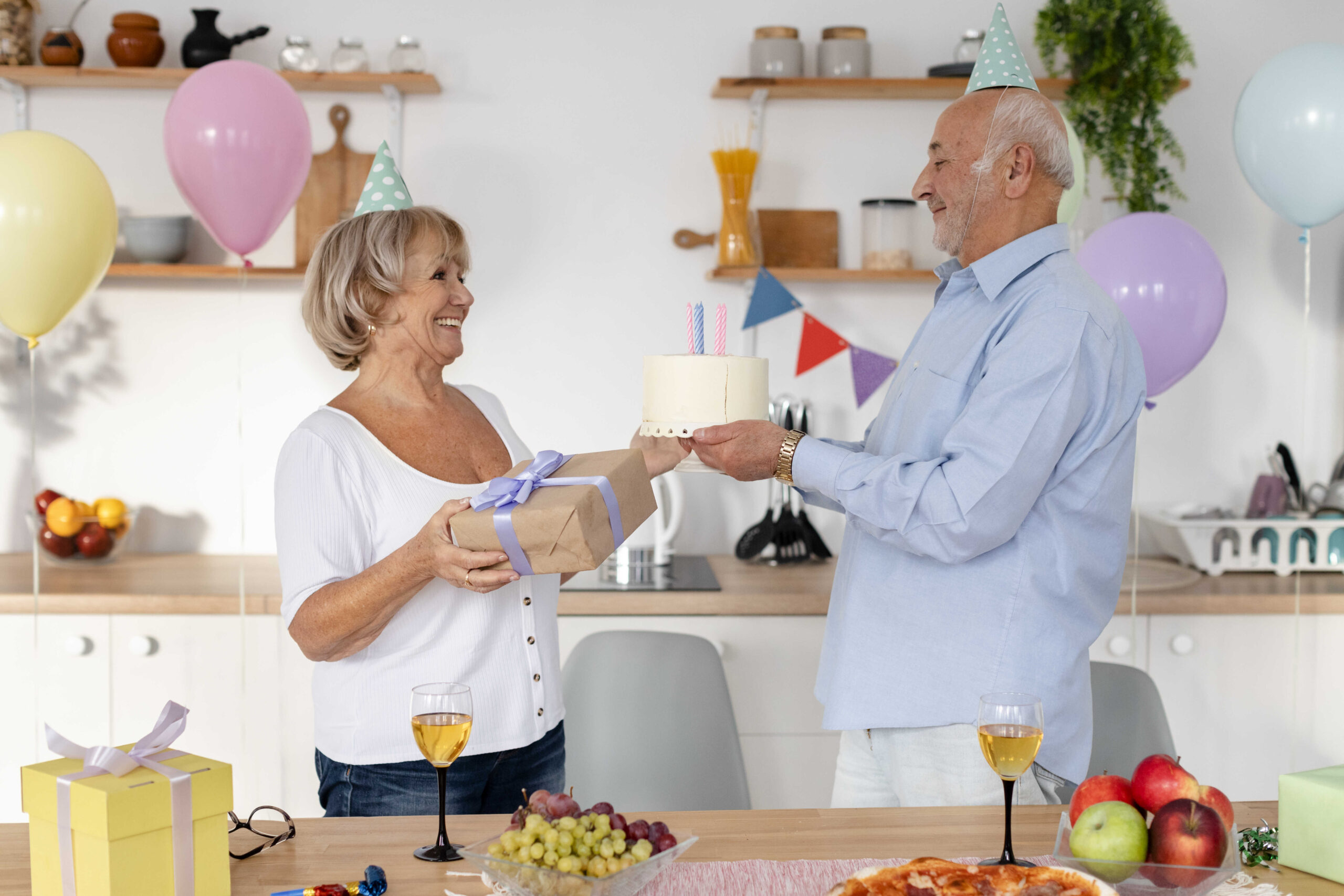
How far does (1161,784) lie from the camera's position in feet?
3.19

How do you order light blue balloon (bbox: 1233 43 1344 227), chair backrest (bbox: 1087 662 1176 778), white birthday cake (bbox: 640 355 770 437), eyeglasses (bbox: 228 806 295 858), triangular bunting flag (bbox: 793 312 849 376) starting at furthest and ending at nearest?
triangular bunting flag (bbox: 793 312 849 376), light blue balloon (bbox: 1233 43 1344 227), chair backrest (bbox: 1087 662 1176 778), white birthday cake (bbox: 640 355 770 437), eyeglasses (bbox: 228 806 295 858)

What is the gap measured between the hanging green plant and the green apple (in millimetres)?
2051

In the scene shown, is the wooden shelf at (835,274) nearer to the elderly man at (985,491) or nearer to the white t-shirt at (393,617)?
the elderly man at (985,491)

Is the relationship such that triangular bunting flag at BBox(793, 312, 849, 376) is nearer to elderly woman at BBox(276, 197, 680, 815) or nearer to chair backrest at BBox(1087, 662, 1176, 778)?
chair backrest at BBox(1087, 662, 1176, 778)

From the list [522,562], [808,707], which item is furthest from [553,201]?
[522,562]

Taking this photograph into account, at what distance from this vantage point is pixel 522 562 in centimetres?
121

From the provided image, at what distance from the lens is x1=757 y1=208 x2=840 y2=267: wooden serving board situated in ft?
9.59

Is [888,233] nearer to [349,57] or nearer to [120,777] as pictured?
[349,57]

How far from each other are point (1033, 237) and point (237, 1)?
2.26 m

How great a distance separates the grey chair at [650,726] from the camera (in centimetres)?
193

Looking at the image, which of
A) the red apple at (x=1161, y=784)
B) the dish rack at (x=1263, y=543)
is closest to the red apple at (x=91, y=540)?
the red apple at (x=1161, y=784)

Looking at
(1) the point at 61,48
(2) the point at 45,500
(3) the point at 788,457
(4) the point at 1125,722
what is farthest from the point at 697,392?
(1) the point at 61,48

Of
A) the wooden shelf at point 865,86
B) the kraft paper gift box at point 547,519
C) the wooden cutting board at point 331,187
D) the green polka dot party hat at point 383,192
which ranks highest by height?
the wooden shelf at point 865,86

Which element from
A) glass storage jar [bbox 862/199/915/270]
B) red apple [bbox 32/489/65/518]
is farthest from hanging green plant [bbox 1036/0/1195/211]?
red apple [bbox 32/489/65/518]
